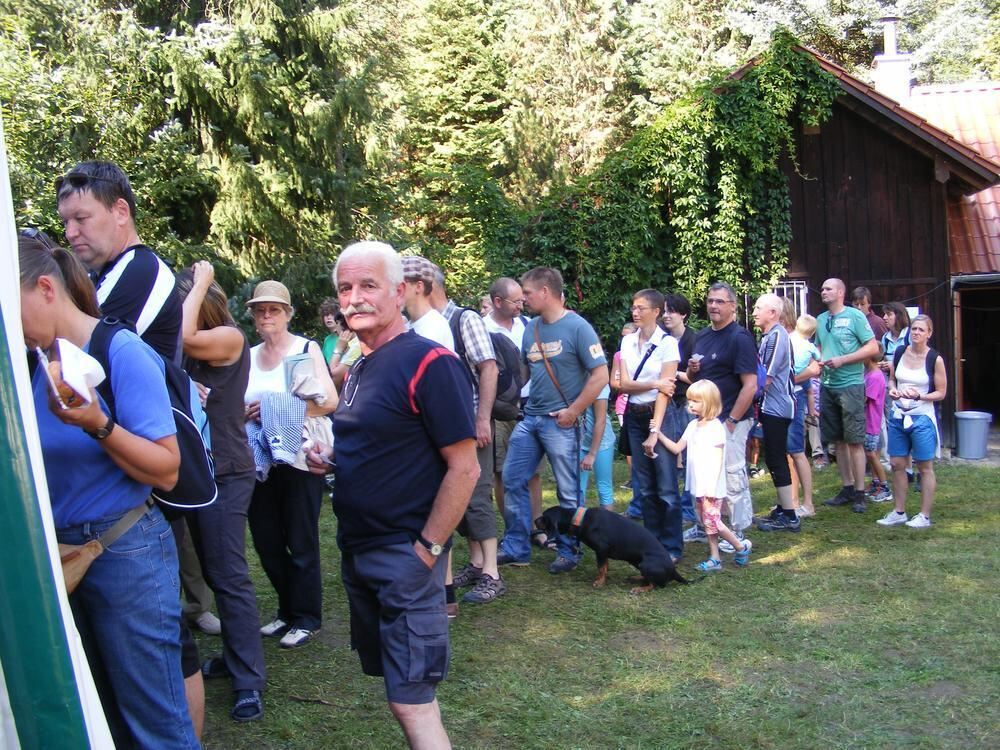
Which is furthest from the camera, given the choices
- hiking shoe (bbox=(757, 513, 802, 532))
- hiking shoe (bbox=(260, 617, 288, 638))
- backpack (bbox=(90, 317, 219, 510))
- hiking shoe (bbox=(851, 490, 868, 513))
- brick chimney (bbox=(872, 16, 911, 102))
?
brick chimney (bbox=(872, 16, 911, 102))

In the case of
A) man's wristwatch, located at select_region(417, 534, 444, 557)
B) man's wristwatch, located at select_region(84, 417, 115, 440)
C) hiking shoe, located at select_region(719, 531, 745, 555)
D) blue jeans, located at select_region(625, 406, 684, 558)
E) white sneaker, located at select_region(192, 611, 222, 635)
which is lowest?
hiking shoe, located at select_region(719, 531, 745, 555)

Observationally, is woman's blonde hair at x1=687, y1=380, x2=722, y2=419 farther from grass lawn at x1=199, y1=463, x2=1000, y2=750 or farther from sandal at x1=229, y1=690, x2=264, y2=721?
sandal at x1=229, y1=690, x2=264, y2=721

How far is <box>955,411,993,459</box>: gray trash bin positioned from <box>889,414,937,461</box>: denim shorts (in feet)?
17.0

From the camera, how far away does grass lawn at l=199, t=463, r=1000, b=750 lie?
4184mm

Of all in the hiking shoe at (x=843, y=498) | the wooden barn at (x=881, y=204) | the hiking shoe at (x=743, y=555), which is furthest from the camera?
the wooden barn at (x=881, y=204)

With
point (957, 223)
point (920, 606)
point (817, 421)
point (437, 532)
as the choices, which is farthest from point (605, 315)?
point (437, 532)

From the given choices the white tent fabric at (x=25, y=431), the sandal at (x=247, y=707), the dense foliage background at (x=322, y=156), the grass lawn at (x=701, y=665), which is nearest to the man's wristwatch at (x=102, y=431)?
the white tent fabric at (x=25, y=431)

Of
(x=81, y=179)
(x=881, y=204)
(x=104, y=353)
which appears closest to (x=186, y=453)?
(x=104, y=353)

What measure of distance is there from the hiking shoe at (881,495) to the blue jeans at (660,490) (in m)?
3.19

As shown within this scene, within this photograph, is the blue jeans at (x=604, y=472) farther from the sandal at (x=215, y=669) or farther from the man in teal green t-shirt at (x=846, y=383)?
the sandal at (x=215, y=669)

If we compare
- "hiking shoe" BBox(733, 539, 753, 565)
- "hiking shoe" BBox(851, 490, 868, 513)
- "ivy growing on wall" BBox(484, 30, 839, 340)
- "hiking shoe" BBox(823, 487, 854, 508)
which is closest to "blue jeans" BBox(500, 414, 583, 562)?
"hiking shoe" BBox(733, 539, 753, 565)

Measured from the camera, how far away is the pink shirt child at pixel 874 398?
9852 millimetres

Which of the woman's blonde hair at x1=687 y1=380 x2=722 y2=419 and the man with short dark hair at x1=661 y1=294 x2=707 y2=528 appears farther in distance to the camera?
the man with short dark hair at x1=661 y1=294 x2=707 y2=528

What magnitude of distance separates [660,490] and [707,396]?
2.54 ft
